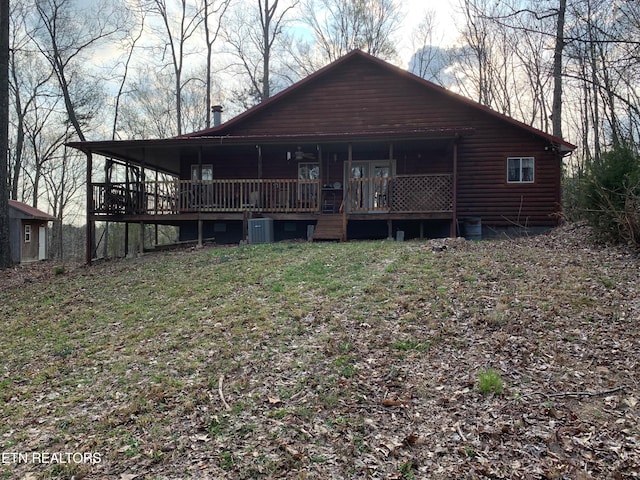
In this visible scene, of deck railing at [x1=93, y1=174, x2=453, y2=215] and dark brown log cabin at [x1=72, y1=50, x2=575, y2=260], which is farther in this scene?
dark brown log cabin at [x1=72, y1=50, x2=575, y2=260]

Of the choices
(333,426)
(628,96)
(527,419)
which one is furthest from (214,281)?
(628,96)

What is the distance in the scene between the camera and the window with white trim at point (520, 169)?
15.8 m

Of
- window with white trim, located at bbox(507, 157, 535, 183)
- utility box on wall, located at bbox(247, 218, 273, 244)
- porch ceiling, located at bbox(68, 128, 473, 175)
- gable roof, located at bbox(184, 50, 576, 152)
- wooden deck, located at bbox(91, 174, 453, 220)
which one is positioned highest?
gable roof, located at bbox(184, 50, 576, 152)

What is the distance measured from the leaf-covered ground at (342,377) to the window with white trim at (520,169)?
300 inches

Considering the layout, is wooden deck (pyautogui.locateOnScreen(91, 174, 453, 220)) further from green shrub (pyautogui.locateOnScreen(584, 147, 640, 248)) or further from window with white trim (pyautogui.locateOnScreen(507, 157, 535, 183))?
green shrub (pyautogui.locateOnScreen(584, 147, 640, 248))

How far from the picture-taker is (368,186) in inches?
559

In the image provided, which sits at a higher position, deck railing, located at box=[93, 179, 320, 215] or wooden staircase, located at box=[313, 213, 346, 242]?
deck railing, located at box=[93, 179, 320, 215]

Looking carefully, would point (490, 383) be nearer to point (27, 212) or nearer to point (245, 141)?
point (245, 141)

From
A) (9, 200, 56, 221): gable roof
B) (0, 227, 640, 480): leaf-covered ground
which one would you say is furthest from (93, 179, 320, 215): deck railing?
(9, 200, 56, 221): gable roof

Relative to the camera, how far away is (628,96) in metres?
17.9

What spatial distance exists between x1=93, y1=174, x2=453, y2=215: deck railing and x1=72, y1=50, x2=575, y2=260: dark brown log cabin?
0.15 ft

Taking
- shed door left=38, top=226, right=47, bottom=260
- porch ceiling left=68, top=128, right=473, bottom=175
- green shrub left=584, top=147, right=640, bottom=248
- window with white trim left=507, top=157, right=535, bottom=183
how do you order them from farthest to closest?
shed door left=38, top=226, right=47, bottom=260 → window with white trim left=507, top=157, right=535, bottom=183 → porch ceiling left=68, top=128, right=473, bottom=175 → green shrub left=584, top=147, right=640, bottom=248

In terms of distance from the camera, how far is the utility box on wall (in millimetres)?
14078

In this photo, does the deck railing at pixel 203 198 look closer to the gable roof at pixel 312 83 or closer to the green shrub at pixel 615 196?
the gable roof at pixel 312 83
